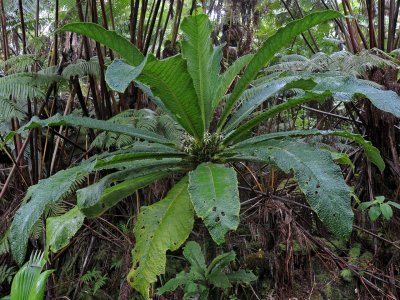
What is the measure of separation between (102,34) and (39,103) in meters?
2.39

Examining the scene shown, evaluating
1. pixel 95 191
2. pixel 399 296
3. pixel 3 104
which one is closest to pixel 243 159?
pixel 95 191

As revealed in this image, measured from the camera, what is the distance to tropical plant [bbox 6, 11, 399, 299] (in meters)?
1.26

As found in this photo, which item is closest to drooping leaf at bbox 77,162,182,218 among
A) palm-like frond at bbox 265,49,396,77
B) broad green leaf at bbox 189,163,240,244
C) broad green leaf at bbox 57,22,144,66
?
broad green leaf at bbox 189,163,240,244

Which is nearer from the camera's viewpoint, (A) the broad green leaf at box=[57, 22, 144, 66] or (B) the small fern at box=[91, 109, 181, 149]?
(A) the broad green leaf at box=[57, 22, 144, 66]

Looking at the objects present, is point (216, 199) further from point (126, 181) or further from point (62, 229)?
point (62, 229)

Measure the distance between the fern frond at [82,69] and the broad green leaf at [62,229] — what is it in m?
1.38

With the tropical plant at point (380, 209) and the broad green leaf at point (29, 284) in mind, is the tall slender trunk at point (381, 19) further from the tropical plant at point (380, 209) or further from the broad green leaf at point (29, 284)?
the broad green leaf at point (29, 284)

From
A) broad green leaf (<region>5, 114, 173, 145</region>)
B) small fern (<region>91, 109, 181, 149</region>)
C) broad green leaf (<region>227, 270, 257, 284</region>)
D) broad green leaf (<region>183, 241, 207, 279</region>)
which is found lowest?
broad green leaf (<region>227, 270, 257, 284</region>)

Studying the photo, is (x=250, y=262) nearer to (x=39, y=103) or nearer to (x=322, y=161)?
(x=322, y=161)

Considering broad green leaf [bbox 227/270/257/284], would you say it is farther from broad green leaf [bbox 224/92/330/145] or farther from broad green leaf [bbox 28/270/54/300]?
broad green leaf [bbox 28/270/54/300]

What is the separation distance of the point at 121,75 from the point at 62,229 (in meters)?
0.78

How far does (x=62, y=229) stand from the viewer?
164cm

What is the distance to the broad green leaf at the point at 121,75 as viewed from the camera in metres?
1.19

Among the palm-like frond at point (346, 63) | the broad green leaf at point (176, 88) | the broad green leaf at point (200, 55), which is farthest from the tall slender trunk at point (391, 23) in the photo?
the broad green leaf at point (176, 88)
